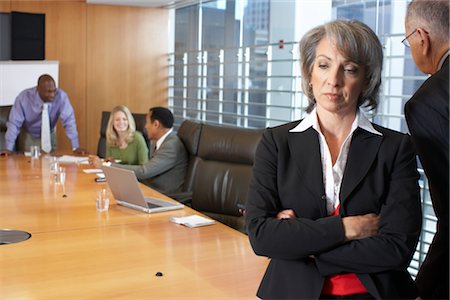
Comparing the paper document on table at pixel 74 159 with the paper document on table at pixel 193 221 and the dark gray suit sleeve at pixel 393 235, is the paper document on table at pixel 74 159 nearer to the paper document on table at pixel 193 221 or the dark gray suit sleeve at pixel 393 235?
the paper document on table at pixel 193 221

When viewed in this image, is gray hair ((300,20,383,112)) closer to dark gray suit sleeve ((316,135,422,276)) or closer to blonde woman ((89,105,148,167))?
dark gray suit sleeve ((316,135,422,276))

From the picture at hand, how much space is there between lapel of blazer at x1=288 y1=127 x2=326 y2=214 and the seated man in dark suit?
2867 mm

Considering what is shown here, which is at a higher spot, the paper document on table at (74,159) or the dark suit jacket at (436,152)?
the dark suit jacket at (436,152)

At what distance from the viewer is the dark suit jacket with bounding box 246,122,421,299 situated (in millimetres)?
1463

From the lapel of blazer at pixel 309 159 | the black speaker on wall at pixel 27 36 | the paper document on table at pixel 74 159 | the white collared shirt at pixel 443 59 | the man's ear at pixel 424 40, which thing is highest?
the black speaker on wall at pixel 27 36

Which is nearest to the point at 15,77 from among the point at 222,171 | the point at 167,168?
the point at 167,168

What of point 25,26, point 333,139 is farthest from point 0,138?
point 333,139

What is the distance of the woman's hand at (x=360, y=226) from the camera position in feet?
4.83

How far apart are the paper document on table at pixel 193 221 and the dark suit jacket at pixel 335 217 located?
1.20 meters

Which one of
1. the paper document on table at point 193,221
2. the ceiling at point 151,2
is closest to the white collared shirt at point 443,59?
the paper document on table at point 193,221

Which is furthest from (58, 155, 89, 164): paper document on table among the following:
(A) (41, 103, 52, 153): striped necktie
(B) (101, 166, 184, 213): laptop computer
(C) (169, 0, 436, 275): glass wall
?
(C) (169, 0, 436, 275): glass wall

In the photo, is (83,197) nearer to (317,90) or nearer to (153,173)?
(153,173)

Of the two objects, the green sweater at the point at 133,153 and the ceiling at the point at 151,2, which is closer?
the green sweater at the point at 133,153

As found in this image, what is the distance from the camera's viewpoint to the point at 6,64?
7.41 m
